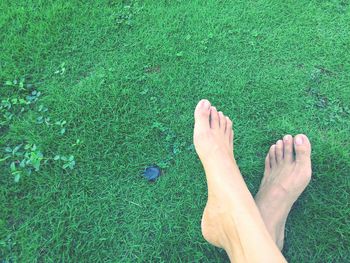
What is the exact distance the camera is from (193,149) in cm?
260

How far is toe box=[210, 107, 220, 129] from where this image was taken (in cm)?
250

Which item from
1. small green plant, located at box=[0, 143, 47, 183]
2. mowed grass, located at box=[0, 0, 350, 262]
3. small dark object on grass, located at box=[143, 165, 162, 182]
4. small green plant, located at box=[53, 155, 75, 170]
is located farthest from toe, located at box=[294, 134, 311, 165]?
small green plant, located at box=[0, 143, 47, 183]

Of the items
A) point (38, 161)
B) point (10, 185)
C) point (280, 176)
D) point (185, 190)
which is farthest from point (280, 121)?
point (10, 185)

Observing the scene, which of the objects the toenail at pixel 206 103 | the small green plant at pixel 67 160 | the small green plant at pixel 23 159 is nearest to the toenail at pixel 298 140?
the toenail at pixel 206 103

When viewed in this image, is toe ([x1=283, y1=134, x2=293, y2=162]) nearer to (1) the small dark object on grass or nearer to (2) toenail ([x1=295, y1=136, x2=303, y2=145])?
(2) toenail ([x1=295, y1=136, x2=303, y2=145])

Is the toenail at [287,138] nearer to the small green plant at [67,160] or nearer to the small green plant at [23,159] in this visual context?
the small green plant at [67,160]

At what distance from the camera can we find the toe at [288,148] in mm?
2495

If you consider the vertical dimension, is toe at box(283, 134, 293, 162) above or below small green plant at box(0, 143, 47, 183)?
above

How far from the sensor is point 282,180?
7.93 ft

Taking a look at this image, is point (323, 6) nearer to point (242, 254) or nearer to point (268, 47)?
point (268, 47)

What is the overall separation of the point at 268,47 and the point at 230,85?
50 cm

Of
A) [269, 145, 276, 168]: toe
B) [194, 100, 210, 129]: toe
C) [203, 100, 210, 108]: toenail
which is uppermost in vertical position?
[203, 100, 210, 108]: toenail

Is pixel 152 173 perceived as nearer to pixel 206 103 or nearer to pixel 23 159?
pixel 206 103

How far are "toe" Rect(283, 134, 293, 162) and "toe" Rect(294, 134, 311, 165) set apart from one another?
4 centimetres
